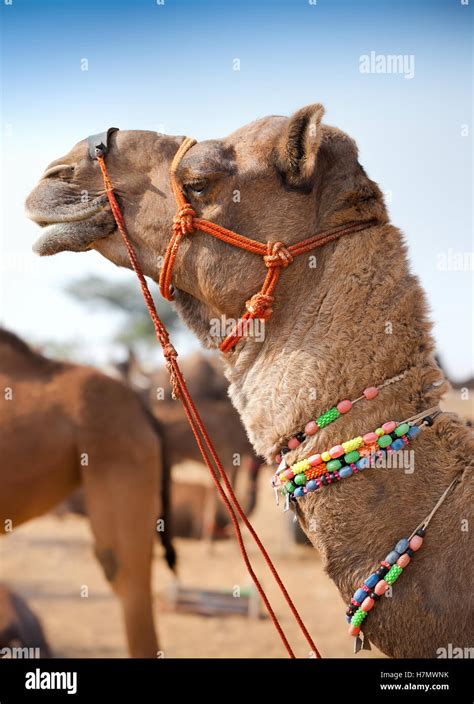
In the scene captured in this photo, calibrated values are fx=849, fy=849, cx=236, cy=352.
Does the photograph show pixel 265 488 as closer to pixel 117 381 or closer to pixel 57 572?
pixel 57 572

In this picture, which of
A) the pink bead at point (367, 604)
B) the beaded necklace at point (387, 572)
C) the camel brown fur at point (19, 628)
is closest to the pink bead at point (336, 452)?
the beaded necklace at point (387, 572)

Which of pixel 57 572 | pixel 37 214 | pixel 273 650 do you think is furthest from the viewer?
pixel 57 572

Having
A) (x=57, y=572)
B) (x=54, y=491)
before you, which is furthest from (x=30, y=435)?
(x=57, y=572)

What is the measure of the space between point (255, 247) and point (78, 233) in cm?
65

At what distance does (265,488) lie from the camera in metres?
22.6

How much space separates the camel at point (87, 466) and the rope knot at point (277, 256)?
4.10 metres

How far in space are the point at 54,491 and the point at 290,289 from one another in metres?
4.35

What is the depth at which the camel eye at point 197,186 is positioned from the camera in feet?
9.32

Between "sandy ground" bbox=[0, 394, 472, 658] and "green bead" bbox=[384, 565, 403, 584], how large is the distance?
572cm

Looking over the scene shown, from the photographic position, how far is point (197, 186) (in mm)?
2850

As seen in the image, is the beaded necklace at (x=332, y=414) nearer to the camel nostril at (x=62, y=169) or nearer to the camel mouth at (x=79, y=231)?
the camel mouth at (x=79, y=231)

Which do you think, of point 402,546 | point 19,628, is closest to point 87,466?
point 19,628

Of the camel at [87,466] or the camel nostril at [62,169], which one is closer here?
the camel nostril at [62,169]

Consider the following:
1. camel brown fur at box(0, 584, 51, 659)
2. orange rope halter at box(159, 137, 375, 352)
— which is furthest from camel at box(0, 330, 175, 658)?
orange rope halter at box(159, 137, 375, 352)
